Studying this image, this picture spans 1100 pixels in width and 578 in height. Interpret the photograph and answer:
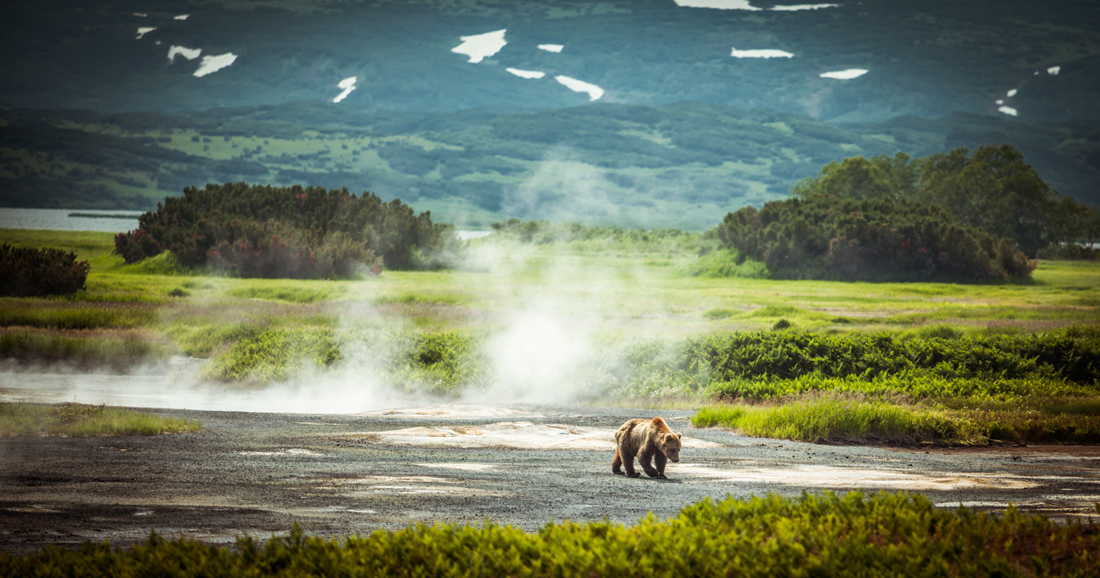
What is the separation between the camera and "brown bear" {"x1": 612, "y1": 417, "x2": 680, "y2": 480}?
1148cm

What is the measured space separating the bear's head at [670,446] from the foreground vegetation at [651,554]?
11.7ft

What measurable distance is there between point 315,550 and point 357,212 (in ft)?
206

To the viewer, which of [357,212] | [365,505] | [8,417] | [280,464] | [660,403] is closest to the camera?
[365,505]

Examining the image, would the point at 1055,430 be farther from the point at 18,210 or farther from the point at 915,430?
the point at 18,210

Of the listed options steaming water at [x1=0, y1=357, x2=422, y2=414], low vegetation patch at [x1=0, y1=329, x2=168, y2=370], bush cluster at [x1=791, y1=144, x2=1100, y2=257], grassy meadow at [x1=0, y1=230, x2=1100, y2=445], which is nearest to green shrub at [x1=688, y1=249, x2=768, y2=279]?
grassy meadow at [x1=0, y1=230, x2=1100, y2=445]

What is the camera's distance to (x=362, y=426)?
18875 mm

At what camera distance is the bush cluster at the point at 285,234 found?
55.4 m

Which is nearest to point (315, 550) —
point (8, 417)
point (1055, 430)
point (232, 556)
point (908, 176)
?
point (232, 556)

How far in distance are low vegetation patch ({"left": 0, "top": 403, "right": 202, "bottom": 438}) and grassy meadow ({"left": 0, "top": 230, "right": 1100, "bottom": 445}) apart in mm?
8986

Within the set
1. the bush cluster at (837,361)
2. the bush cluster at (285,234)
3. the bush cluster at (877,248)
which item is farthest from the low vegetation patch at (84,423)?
the bush cluster at (877,248)

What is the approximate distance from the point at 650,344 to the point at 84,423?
1712cm

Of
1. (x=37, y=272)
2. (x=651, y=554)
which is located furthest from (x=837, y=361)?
(x=37, y=272)

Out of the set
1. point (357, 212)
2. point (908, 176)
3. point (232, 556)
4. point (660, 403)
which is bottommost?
point (660, 403)

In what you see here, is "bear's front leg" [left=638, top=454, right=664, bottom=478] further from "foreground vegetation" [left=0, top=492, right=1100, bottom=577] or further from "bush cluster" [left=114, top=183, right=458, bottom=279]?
"bush cluster" [left=114, top=183, right=458, bottom=279]
